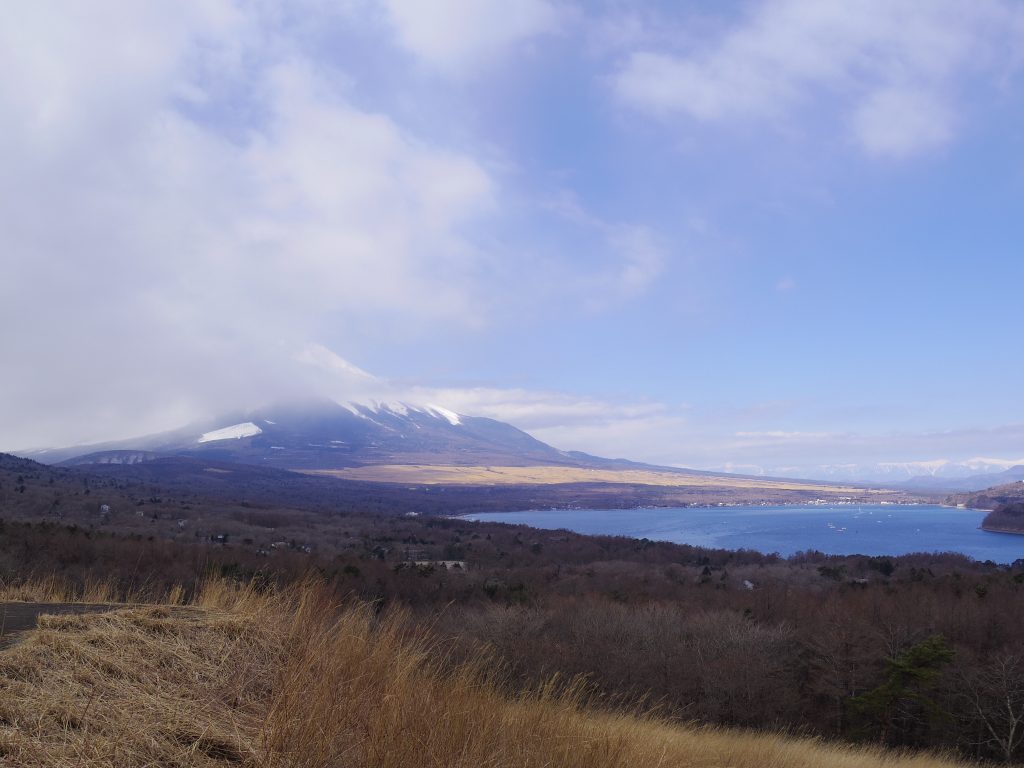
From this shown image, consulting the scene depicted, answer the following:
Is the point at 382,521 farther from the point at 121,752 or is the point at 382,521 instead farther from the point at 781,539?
the point at 121,752

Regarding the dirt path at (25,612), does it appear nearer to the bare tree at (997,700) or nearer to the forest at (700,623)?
the forest at (700,623)

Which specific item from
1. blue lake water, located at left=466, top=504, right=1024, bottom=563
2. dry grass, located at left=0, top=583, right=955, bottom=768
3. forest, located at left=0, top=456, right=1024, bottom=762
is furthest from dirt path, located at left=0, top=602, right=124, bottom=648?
blue lake water, located at left=466, top=504, right=1024, bottom=563

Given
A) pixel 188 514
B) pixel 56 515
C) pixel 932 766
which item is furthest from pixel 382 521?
pixel 932 766

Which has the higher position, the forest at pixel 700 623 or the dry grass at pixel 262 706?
the dry grass at pixel 262 706

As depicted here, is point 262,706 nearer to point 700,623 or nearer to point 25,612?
point 25,612

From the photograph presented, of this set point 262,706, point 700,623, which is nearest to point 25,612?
point 262,706

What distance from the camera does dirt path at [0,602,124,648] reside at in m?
5.19

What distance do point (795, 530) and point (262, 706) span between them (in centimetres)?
13450

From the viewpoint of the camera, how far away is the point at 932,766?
1259cm

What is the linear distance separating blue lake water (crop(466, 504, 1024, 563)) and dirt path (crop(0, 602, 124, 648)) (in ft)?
305

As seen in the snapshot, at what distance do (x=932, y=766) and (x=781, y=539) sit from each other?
344 feet

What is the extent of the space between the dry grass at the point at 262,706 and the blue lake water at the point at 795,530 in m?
93.4

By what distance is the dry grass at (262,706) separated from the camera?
345 centimetres

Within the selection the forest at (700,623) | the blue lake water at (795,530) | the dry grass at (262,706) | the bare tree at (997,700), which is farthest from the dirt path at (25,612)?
the blue lake water at (795,530)
